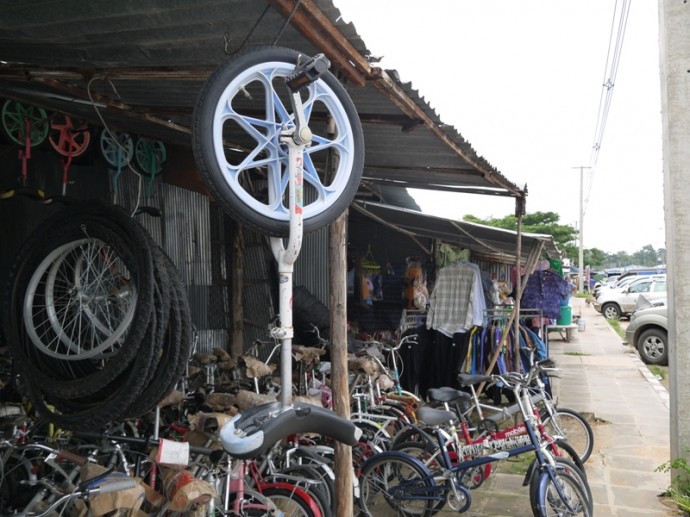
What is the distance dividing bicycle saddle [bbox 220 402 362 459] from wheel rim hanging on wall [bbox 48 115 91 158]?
4225mm

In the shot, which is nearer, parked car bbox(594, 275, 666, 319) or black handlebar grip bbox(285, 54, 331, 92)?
black handlebar grip bbox(285, 54, 331, 92)

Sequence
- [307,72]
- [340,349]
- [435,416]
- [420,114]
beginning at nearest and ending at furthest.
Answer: [307,72] < [340,349] < [420,114] < [435,416]

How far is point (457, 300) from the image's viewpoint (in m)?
8.55

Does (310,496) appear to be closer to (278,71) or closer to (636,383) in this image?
(278,71)

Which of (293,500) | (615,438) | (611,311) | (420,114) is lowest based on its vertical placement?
(615,438)

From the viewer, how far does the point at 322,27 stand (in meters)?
3.14

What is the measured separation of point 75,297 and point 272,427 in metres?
1.81

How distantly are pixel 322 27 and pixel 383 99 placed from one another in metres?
1.35

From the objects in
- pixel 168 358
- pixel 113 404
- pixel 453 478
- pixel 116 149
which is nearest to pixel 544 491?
pixel 453 478

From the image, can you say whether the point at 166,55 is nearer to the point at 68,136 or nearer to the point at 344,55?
the point at 344,55

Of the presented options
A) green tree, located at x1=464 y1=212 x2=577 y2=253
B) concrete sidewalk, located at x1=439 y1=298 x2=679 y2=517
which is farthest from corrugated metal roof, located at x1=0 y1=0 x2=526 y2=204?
green tree, located at x1=464 y1=212 x2=577 y2=253

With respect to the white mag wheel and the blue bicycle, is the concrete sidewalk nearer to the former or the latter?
the blue bicycle

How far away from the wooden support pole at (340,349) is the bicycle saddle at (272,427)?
1.17m

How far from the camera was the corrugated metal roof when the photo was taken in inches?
123
